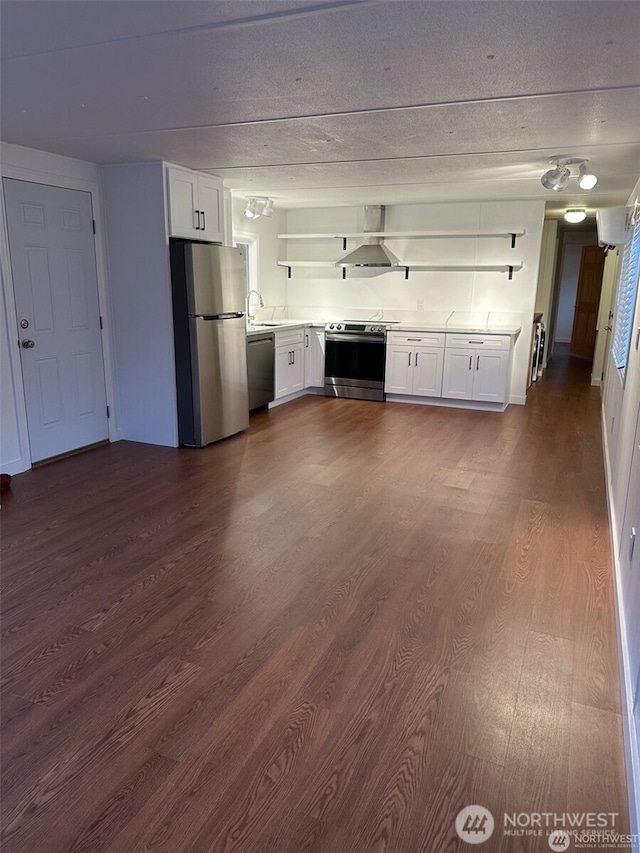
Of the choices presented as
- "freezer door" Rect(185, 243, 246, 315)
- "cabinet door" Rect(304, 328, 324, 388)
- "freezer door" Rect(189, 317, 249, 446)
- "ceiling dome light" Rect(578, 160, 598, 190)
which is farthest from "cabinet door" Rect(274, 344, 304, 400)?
"ceiling dome light" Rect(578, 160, 598, 190)

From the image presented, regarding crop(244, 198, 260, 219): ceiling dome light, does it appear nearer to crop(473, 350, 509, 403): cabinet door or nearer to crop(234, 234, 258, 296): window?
crop(234, 234, 258, 296): window

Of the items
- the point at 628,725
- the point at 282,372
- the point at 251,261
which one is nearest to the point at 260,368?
the point at 282,372

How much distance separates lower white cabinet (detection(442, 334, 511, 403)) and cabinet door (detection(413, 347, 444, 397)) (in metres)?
0.07

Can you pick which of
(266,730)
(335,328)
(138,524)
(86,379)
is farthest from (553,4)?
(335,328)

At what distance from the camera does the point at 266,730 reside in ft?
Result: 6.02

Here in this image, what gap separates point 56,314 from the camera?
437 centimetres

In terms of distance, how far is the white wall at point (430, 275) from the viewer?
6.47 meters

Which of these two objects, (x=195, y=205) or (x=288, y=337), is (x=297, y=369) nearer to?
(x=288, y=337)

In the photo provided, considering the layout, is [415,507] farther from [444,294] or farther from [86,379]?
[444,294]

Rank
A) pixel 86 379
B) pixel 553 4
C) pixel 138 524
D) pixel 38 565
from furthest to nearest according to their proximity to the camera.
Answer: pixel 86 379
pixel 138 524
pixel 38 565
pixel 553 4

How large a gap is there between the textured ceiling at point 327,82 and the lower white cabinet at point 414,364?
7.81ft

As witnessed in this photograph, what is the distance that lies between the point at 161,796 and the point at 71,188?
429cm

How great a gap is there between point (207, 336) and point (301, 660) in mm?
3197

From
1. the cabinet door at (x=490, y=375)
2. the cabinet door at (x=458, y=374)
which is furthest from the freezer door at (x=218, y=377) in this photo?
the cabinet door at (x=490, y=375)
